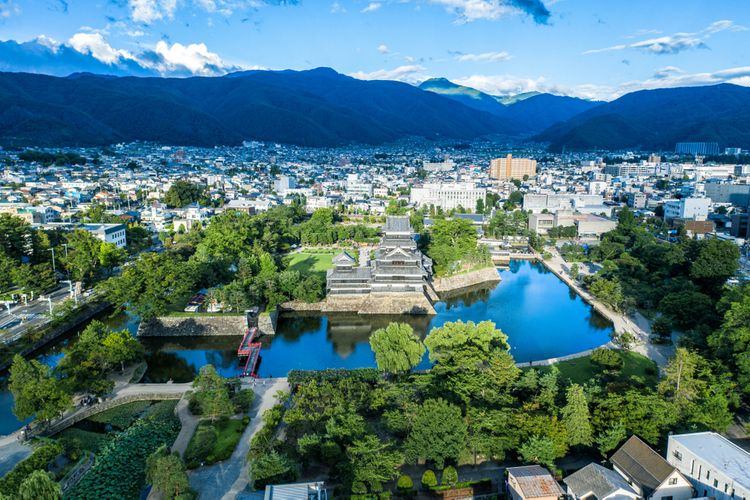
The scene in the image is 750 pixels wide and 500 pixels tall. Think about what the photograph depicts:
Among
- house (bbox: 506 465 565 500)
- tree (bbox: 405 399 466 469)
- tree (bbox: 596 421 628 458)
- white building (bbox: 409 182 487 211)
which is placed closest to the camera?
house (bbox: 506 465 565 500)

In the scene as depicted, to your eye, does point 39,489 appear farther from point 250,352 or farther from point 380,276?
point 380,276

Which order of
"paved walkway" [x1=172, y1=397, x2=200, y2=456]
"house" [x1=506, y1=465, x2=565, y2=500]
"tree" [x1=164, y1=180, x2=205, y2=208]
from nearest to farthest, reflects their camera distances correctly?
"house" [x1=506, y1=465, x2=565, y2=500], "paved walkway" [x1=172, y1=397, x2=200, y2=456], "tree" [x1=164, y1=180, x2=205, y2=208]

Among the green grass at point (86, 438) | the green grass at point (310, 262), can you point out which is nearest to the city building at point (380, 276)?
the green grass at point (310, 262)

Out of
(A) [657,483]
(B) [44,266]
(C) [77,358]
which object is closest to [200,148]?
(B) [44,266]

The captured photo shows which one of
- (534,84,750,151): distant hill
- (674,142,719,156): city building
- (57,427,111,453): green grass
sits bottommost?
(57,427,111,453): green grass

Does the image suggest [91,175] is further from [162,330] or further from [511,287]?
[511,287]

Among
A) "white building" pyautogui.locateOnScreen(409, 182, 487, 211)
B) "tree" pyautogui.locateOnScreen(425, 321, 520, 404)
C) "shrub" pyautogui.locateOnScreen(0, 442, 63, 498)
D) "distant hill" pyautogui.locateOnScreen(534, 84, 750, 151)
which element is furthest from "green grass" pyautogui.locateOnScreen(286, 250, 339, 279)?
"distant hill" pyautogui.locateOnScreen(534, 84, 750, 151)

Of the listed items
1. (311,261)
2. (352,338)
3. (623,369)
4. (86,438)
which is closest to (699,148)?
(311,261)

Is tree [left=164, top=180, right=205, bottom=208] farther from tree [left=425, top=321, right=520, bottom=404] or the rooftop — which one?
the rooftop
